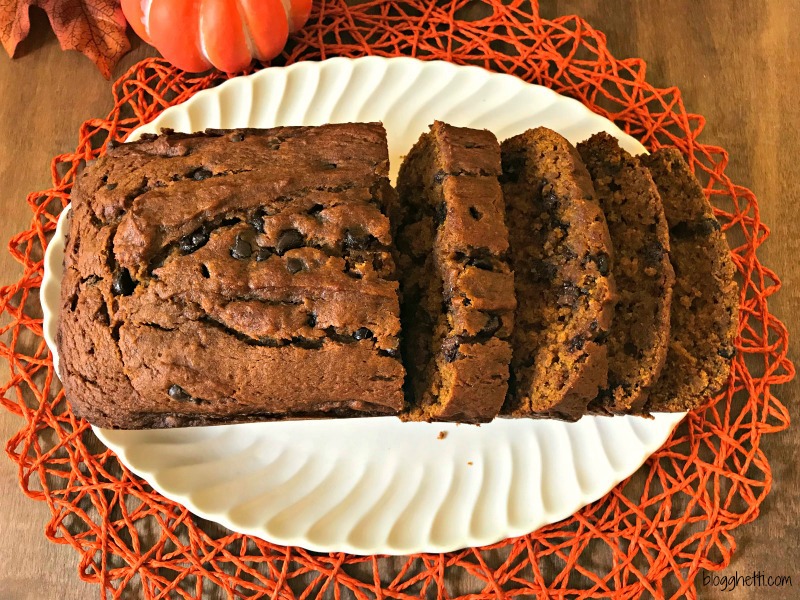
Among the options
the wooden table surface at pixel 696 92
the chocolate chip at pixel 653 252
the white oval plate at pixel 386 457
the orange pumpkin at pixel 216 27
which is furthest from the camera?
the wooden table surface at pixel 696 92

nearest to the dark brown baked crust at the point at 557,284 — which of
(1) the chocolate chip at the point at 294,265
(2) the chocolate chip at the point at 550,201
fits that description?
(2) the chocolate chip at the point at 550,201

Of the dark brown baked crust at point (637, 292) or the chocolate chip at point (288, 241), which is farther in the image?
the dark brown baked crust at point (637, 292)

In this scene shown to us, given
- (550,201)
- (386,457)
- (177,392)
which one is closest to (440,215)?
(550,201)

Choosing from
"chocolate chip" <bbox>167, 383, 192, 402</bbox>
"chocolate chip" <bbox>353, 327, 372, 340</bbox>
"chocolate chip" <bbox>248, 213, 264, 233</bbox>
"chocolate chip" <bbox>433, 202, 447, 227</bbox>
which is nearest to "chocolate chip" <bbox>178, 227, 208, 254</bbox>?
"chocolate chip" <bbox>248, 213, 264, 233</bbox>

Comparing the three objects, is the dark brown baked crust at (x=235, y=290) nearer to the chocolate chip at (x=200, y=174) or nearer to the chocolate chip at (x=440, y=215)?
the chocolate chip at (x=200, y=174)

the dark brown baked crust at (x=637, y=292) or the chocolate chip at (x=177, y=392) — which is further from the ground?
the dark brown baked crust at (x=637, y=292)

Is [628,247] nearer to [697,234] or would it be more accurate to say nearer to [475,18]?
[697,234]
